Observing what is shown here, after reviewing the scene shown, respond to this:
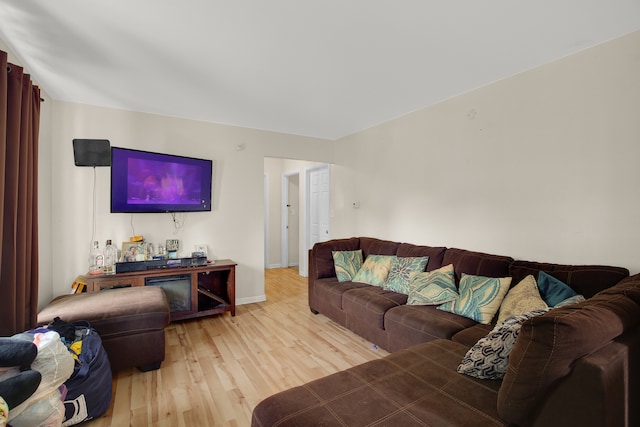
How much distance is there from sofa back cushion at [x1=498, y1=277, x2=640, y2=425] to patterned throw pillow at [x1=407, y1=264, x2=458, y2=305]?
4.67 feet

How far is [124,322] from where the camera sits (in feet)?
7.44

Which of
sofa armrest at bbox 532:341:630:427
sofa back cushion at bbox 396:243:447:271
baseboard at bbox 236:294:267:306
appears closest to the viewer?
sofa armrest at bbox 532:341:630:427

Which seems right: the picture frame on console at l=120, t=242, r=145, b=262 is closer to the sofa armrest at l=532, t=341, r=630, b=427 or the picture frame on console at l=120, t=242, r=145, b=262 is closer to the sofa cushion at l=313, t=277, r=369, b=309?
the sofa cushion at l=313, t=277, r=369, b=309

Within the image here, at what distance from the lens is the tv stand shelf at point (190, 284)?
118 inches

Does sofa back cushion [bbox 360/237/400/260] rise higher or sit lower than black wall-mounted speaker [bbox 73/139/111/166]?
lower

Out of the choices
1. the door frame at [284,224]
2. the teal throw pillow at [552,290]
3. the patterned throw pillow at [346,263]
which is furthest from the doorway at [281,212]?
the teal throw pillow at [552,290]

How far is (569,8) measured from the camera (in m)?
1.69

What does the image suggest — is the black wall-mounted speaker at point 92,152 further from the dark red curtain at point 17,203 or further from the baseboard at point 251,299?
the baseboard at point 251,299

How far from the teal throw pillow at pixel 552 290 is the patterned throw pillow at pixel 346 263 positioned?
1886 millimetres

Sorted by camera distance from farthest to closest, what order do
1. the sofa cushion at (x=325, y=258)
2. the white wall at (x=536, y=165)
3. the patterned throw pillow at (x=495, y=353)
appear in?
the sofa cushion at (x=325, y=258)
the white wall at (x=536, y=165)
the patterned throw pillow at (x=495, y=353)

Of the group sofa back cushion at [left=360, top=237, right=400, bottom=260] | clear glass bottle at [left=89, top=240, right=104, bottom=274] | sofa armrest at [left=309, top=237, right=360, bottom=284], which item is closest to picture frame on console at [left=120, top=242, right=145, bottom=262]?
clear glass bottle at [left=89, top=240, right=104, bottom=274]

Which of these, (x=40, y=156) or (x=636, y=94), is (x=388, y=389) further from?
(x=40, y=156)

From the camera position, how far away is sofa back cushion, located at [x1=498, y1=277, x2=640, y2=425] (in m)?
0.95

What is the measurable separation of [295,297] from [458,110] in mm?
3263
